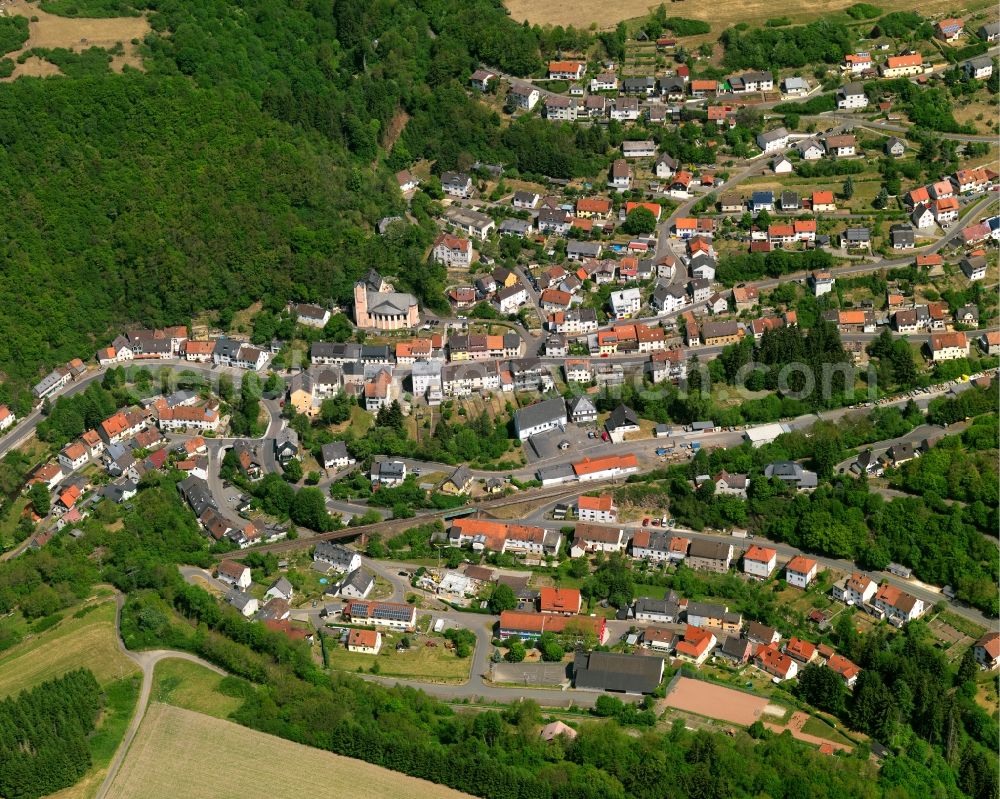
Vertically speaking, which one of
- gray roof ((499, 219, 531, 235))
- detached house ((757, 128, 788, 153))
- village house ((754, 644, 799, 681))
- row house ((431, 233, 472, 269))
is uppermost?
detached house ((757, 128, 788, 153))

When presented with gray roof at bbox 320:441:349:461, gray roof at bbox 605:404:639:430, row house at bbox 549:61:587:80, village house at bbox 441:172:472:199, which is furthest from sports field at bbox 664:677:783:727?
row house at bbox 549:61:587:80

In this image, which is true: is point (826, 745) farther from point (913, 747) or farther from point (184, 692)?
point (184, 692)

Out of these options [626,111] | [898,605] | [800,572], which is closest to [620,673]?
[800,572]

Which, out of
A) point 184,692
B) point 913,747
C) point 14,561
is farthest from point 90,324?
point 913,747

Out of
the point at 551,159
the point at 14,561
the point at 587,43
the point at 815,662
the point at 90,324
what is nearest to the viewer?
the point at 815,662

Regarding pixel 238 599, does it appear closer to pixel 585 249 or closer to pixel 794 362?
pixel 794 362

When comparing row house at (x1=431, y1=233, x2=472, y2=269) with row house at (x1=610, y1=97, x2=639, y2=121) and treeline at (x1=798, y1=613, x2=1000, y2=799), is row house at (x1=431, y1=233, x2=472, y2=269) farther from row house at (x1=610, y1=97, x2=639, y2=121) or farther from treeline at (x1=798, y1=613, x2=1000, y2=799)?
treeline at (x1=798, y1=613, x2=1000, y2=799)

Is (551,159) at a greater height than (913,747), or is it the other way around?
(551,159)

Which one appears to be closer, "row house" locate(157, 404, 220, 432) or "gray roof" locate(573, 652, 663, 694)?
"gray roof" locate(573, 652, 663, 694)
